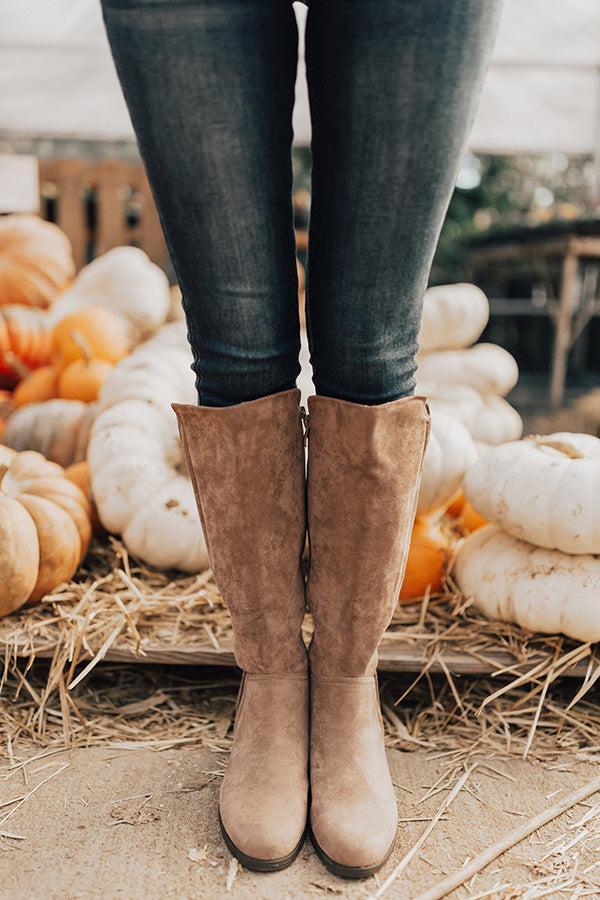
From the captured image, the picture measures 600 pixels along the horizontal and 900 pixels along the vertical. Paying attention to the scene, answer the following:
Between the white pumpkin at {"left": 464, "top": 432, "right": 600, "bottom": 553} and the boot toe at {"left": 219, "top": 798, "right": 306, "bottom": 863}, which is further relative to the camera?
the white pumpkin at {"left": 464, "top": 432, "right": 600, "bottom": 553}

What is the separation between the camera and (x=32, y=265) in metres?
2.79

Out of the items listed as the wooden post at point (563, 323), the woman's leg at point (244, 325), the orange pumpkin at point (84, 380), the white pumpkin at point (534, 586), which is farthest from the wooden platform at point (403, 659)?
the wooden post at point (563, 323)

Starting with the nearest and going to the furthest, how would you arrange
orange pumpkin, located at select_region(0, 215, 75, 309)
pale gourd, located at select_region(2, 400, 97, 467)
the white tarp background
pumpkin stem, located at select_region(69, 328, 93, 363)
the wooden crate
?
pale gourd, located at select_region(2, 400, 97, 467), pumpkin stem, located at select_region(69, 328, 93, 363), orange pumpkin, located at select_region(0, 215, 75, 309), the white tarp background, the wooden crate

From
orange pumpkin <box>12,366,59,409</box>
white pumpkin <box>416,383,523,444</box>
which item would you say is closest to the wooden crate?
orange pumpkin <box>12,366,59,409</box>

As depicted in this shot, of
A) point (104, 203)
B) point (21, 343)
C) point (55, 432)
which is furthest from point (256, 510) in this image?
point (104, 203)

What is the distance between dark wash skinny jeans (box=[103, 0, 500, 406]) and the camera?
0.69 metres

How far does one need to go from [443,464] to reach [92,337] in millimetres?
1178

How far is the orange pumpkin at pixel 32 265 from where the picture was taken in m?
2.76

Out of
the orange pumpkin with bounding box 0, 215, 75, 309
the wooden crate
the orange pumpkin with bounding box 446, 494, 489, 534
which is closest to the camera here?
the orange pumpkin with bounding box 446, 494, 489, 534

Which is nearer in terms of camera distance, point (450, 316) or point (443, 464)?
point (443, 464)

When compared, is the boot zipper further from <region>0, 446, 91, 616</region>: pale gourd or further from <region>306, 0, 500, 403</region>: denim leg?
<region>0, 446, 91, 616</region>: pale gourd

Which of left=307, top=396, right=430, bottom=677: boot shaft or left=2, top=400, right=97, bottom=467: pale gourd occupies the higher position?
left=307, top=396, right=430, bottom=677: boot shaft

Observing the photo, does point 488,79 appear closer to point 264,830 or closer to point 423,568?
point 423,568

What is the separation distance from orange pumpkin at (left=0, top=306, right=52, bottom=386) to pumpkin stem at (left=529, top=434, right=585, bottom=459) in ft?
5.24
